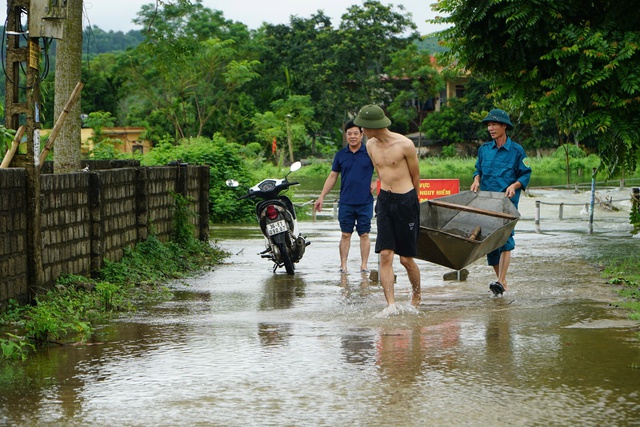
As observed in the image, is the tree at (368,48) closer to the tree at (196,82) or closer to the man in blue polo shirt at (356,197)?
the tree at (196,82)

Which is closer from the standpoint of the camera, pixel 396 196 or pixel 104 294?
pixel 396 196

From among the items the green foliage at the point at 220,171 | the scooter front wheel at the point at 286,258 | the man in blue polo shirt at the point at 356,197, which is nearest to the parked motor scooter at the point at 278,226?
the scooter front wheel at the point at 286,258

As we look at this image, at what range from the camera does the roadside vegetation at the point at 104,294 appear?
7844 mm

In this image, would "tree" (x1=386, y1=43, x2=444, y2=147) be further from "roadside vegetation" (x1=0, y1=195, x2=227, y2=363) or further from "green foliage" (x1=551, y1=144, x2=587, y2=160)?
"roadside vegetation" (x1=0, y1=195, x2=227, y2=363)

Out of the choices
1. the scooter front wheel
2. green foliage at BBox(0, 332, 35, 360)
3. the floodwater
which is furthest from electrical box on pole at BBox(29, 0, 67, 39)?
the scooter front wheel

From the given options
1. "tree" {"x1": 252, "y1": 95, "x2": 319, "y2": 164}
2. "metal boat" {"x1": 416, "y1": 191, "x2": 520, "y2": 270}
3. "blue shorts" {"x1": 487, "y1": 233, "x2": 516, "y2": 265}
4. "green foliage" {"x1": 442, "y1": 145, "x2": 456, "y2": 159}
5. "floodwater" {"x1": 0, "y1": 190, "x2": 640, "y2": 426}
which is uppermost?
"tree" {"x1": 252, "y1": 95, "x2": 319, "y2": 164}

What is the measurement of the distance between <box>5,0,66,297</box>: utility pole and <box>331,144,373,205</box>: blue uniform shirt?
4.30m

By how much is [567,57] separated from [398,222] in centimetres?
411

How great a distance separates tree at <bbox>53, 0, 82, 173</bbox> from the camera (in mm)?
14383

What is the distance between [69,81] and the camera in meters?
14.5

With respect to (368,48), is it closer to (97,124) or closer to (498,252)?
(97,124)

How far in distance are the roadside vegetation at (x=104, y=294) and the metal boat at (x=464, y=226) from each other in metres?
2.86

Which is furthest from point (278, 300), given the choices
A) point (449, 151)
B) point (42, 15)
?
point (449, 151)

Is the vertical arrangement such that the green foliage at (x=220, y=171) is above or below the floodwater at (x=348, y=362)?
above
